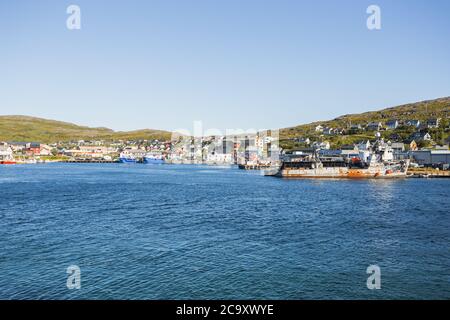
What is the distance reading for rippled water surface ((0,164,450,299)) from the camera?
11.6 meters

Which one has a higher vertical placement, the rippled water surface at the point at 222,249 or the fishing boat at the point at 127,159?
the fishing boat at the point at 127,159

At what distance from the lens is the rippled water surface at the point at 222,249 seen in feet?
38.1

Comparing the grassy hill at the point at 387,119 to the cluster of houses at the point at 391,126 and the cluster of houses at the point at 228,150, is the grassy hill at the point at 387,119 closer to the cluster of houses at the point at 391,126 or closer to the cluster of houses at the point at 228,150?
the cluster of houses at the point at 391,126

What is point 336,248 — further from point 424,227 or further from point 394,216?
point 394,216

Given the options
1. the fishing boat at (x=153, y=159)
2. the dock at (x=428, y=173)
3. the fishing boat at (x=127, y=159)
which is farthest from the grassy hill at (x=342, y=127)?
Result: the fishing boat at (x=127, y=159)

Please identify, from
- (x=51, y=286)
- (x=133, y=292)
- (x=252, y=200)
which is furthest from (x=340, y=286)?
(x=252, y=200)

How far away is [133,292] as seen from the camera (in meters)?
11.3

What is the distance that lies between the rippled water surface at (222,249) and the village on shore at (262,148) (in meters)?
51.4

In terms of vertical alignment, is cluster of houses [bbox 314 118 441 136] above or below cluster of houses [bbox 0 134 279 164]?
above

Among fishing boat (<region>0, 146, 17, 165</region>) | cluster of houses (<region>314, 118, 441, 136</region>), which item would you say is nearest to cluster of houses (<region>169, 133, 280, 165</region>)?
cluster of houses (<region>314, 118, 441, 136</region>)

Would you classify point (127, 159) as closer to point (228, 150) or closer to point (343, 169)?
point (228, 150)

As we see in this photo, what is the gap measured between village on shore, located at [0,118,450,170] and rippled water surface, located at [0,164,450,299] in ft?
169

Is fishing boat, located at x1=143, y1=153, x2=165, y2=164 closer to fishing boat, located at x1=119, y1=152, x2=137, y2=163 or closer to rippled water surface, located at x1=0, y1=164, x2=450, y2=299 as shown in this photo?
fishing boat, located at x1=119, y1=152, x2=137, y2=163
